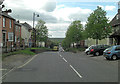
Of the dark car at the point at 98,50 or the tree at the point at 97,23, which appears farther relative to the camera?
the tree at the point at 97,23

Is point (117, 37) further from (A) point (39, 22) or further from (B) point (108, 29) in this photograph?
(A) point (39, 22)

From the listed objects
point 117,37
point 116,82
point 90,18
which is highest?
point 90,18

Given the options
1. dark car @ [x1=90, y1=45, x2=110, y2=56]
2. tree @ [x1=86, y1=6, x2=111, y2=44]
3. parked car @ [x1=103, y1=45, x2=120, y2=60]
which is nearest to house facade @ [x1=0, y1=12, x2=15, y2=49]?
dark car @ [x1=90, y1=45, x2=110, y2=56]

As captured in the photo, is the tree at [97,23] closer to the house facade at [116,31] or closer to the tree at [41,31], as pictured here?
the house facade at [116,31]

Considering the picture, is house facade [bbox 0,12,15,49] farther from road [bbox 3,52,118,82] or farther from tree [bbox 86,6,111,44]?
road [bbox 3,52,118,82]

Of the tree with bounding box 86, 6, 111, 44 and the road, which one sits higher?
the tree with bounding box 86, 6, 111, 44

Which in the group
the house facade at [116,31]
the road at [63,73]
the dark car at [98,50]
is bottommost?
the road at [63,73]

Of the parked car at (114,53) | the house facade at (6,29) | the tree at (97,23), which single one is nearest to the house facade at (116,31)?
the tree at (97,23)

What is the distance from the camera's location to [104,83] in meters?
8.00

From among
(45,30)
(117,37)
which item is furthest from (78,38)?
(117,37)

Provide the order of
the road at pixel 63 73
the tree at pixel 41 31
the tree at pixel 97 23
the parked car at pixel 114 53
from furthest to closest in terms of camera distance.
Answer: the tree at pixel 41 31 < the tree at pixel 97 23 < the parked car at pixel 114 53 < the road at pixel 63 73

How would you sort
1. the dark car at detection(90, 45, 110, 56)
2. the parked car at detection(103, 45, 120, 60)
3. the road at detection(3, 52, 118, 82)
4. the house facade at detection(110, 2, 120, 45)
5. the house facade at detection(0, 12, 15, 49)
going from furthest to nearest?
the house facade at detection(110, 2, 120, 45)
the house facade at detection(0, 12, 15, 49)
the dark car at detection(90, 45, 110, 56)
the parked car at detection(103, 45, 120, 60)
the road at detection(3, 52, 118, 82)

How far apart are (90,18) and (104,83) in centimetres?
2973

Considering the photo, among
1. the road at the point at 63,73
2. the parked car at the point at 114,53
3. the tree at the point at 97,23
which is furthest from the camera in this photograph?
the tree at the point at 97,23
